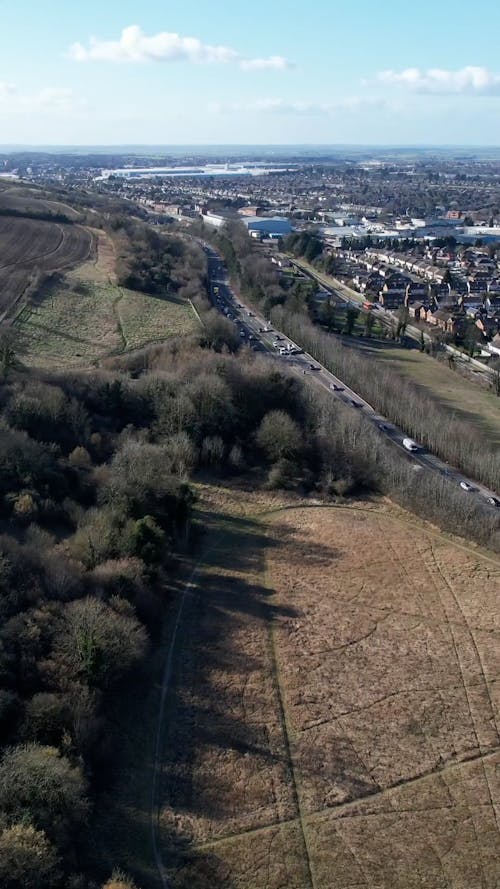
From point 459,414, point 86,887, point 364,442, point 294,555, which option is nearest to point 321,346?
point 459,414

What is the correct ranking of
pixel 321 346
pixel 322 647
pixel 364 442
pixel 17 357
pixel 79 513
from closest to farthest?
pixel 322 647, pixel 79 513, pixel 364 442, pixel 17 357, pixel 321 346

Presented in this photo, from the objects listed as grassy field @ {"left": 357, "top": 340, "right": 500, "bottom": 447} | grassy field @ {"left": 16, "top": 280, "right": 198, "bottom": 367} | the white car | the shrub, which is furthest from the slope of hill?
the shrub

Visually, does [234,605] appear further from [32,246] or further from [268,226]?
[268,226]

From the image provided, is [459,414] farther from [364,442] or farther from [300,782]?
[300,782]

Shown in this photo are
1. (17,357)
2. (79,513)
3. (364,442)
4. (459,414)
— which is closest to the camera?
(79,513)

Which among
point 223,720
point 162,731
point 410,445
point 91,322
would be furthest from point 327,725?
point 91,322

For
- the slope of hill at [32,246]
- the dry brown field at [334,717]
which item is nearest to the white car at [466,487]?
the dry brown field at [334,717]

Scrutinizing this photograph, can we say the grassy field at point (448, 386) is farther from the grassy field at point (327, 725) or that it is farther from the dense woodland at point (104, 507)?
the grassy field at point (327, 725)
